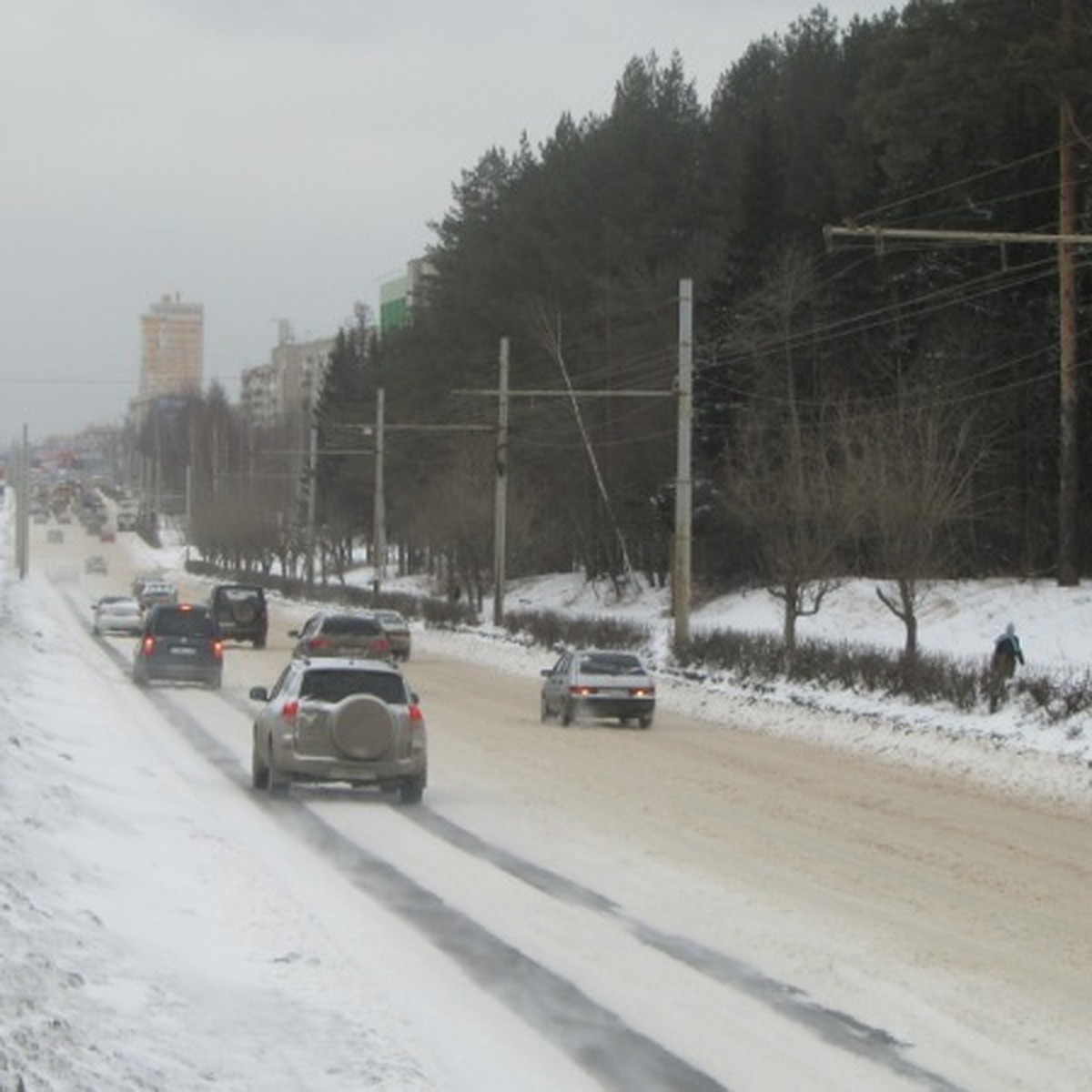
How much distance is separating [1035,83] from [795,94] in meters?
40.5

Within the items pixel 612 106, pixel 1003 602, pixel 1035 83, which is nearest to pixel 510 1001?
pixel 1035 83

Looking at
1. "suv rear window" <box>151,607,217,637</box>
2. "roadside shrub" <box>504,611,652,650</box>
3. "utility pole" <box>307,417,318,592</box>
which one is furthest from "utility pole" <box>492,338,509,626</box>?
"utility pole" <box>307,417,318,592</box>

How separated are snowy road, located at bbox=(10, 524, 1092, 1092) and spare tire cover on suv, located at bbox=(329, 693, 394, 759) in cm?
64

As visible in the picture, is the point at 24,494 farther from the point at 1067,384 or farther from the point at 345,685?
the point at 345,685

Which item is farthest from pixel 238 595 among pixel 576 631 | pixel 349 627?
pixel 349 627

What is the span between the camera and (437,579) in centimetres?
10519

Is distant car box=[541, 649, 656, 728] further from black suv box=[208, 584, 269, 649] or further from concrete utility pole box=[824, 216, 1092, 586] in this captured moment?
black suv box=[208, 584, 269, 649]

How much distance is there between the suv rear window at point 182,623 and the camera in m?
44.3

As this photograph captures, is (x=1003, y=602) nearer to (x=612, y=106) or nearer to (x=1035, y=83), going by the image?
(x=1035, y=83)

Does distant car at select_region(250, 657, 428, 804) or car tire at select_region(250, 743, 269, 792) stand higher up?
distant car at select_region(250, 657, 428, 804)

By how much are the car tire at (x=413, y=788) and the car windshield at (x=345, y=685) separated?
103cm

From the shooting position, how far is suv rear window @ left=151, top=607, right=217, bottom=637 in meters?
44.3

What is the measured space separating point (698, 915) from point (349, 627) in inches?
1425

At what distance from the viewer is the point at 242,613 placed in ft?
210
